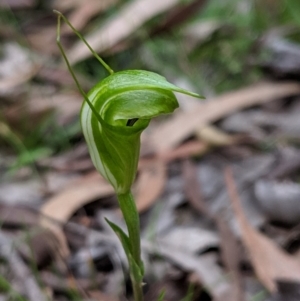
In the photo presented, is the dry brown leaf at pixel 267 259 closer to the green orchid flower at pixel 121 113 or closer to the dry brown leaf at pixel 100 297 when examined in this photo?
the dry brown leaf at pixel 100 297

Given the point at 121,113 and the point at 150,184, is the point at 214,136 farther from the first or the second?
the point at 121,113

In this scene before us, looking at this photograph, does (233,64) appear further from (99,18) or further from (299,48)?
(99,18)

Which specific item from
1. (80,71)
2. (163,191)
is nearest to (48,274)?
(163,191)

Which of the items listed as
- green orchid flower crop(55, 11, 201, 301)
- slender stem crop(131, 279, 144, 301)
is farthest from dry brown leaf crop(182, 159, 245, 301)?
green orchid flower crop(55, 11, 201, 301)

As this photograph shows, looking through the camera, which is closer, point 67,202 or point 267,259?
point 267,259

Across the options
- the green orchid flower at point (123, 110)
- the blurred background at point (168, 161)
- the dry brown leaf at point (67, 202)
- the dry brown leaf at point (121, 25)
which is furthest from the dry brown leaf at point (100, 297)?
the dry brown leaf at point (121, 25)

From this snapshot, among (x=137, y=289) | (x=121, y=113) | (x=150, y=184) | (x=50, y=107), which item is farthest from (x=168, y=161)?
(x=121, y=113)

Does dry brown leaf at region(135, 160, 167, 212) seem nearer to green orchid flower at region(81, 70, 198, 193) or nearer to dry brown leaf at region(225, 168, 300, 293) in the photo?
dry brown leaf at region(225, 168, 300, 293)
